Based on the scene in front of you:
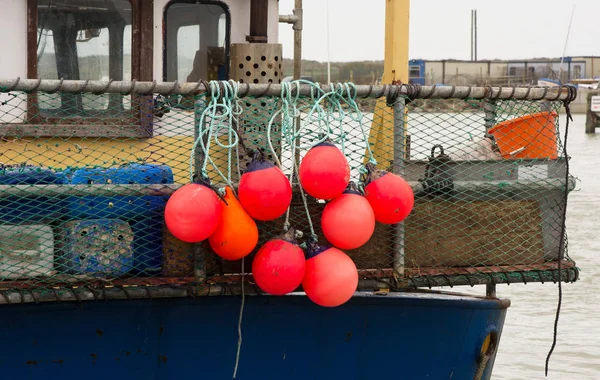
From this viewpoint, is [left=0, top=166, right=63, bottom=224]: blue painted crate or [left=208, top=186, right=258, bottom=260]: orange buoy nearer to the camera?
[left=208, top=186, right=258, bottom=260]: orange buoy

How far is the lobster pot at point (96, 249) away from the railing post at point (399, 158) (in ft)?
4.01

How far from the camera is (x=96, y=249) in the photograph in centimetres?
427

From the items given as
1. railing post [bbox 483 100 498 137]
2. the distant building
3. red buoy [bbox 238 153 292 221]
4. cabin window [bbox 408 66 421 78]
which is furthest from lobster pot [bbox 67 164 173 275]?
the distant building

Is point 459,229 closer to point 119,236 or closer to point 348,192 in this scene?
point 348,192

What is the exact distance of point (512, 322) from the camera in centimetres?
1037

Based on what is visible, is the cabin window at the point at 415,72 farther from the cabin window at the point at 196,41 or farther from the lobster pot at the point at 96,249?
the lobster pot at the point at 96,249

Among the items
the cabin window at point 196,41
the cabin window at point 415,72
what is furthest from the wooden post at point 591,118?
the cabin window at point 196,41

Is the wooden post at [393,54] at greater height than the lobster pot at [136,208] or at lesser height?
greater

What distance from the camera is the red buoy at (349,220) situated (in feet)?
13.5

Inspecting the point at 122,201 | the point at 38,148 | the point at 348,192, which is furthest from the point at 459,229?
the point at 38,148

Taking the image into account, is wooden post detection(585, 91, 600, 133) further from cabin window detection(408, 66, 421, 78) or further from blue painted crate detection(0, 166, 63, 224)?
blue painted crate detection(0, 166, 63, 224)

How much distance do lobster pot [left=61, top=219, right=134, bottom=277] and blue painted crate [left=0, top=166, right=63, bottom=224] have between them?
10 centimetres

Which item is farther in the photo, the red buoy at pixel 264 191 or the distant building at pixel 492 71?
the distant building at pixel 492 71

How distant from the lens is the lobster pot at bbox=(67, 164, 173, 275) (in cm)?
429
